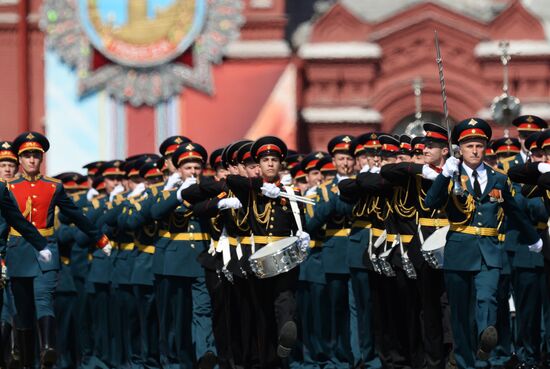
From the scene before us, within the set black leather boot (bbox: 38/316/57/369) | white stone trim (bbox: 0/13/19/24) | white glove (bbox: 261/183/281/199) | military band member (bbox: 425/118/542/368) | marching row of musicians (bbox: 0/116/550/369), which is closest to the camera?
military band member (bbox: 425/118/542/368)

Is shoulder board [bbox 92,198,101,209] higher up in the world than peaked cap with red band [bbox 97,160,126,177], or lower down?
lower down

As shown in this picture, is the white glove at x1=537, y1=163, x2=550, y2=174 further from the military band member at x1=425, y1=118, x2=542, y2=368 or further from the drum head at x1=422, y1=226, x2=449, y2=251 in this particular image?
the drum head at x1=422, y1=226, x2=449, y2=251

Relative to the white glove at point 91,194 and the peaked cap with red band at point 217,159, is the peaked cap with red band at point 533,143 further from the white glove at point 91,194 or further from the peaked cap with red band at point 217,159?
the white glove at point 91,194

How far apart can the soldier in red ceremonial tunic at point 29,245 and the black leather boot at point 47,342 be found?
0.46 feet

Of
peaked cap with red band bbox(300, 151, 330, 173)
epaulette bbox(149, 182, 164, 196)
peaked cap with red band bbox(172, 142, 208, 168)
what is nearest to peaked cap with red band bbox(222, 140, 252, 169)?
peaked cap with red band bbox(172, 142, 208, 168)

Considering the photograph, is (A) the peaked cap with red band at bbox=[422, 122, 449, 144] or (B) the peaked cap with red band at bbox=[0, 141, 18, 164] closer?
(A) the peaked cap with red band at bbox=[422, 122, 449, 144]

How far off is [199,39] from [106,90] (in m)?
2.02

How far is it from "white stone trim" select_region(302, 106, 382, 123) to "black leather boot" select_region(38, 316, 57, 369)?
1721 centimetres

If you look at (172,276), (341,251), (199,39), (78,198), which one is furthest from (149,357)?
(199,39)

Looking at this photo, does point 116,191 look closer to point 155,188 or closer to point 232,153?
point 155,188

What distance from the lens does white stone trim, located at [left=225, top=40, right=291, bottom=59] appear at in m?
29.6

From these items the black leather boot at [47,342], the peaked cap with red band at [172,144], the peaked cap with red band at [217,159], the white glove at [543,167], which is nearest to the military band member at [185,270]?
the peaked cap with red band at [172,144]

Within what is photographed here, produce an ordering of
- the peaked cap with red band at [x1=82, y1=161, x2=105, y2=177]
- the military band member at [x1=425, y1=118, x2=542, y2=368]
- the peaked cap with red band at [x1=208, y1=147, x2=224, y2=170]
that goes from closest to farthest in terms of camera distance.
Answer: the military band member at [x1=425, y1=118, x2=542, y2=368]
the peaked cap with red band at [x1=208, y1=147, x2=224, y2=170]
the peaked cap with red band at [x1=82, y1=161, x2=105, y2=177]

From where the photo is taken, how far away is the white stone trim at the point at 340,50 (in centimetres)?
2962
